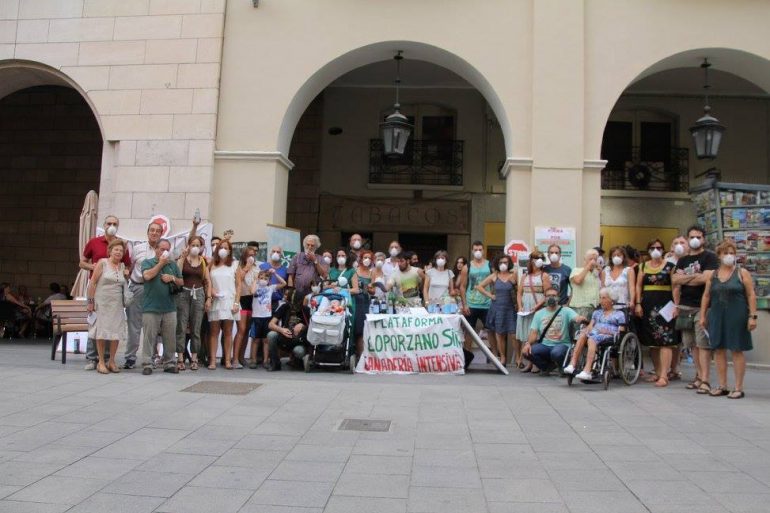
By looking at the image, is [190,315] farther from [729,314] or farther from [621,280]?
[729,314]

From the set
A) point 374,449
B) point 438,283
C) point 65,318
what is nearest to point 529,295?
point 438,283

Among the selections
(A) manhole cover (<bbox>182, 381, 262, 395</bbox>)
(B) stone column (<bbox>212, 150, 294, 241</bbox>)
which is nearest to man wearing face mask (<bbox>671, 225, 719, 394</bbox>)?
(A) manhole cover (<bbox>182, 381, 262, 395</bbox>)

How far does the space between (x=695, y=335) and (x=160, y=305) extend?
23.2ft

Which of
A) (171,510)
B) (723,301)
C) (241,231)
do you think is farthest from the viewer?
(241,231)

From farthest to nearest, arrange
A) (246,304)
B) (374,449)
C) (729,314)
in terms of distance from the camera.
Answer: (246,304), (729,314), (374,449)

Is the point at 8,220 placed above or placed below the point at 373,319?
above

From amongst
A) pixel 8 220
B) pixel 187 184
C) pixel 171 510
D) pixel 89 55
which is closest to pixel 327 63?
pixel 187 184

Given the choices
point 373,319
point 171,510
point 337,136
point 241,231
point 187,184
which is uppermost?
point 337,136

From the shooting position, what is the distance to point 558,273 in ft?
31.9

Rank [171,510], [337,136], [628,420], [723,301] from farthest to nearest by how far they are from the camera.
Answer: [337,136], [723,301], [628,420], [171,510]

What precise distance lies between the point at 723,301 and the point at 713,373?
2.56 m

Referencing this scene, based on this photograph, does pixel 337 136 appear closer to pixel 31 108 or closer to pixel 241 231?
pixel 241 231

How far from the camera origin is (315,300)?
28.7ft

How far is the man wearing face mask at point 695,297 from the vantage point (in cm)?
790
